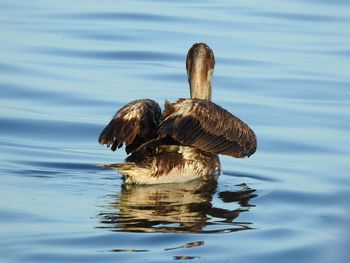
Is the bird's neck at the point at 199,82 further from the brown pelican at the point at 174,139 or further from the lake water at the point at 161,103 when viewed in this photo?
the brown pelican at the point at 174,139

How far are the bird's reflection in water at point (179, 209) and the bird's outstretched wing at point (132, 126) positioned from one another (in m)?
0.43

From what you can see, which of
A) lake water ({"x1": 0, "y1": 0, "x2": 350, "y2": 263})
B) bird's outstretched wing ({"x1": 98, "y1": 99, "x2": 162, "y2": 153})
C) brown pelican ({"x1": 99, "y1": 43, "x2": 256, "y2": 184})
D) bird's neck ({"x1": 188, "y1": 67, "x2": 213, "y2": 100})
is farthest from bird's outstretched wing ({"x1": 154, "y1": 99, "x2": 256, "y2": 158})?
bird's neck ({"x1": 188, "y1": 67, "x2": 213, "y2": 100})

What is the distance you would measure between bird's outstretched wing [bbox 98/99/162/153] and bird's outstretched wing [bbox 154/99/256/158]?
0.19 metres

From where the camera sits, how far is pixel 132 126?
1164cm

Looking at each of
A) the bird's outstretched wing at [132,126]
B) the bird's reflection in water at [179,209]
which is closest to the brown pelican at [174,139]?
the bird's outstretched wing at [132,126]

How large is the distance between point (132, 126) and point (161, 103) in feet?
11.9

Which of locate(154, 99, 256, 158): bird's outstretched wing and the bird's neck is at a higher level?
the bird's neck

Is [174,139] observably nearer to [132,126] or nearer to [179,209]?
[132,126]

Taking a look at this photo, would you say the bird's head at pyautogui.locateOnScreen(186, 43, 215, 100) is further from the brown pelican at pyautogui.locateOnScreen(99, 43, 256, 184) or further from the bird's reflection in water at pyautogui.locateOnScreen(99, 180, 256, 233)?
the bird's reflection in water at pyautogui.locateOnScreen(99, 180, 256, 233)

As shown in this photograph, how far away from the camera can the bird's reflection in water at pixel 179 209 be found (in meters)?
9.94

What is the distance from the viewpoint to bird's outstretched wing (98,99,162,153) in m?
11.6

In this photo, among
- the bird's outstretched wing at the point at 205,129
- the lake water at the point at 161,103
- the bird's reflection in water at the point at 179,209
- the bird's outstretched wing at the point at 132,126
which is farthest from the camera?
the bird's outstretched wing at the point at 132,126

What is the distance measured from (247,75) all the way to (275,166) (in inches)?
189

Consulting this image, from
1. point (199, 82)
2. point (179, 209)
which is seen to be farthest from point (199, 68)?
point (179, 209)
